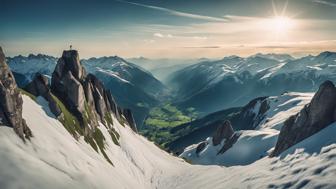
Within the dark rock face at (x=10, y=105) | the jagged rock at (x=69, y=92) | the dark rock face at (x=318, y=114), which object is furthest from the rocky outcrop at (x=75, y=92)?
the dark rock face at (x=318, y=114)

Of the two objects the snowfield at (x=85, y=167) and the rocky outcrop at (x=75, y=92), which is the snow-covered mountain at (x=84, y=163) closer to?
the snowfield at (x=85, y=167)

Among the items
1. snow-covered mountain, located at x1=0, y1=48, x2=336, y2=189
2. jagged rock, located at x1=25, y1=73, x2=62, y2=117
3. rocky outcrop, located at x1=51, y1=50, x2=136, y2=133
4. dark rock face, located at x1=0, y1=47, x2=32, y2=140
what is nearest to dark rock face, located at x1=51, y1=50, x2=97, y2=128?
rocky outcrop, located at x1=51, y1=50, x2=136, y2=133

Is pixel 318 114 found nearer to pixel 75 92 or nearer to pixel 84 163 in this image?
pixel 84 163

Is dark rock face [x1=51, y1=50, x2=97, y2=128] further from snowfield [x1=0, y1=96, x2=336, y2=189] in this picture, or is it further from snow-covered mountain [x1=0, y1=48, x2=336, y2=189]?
snowfield [x1=0, y1=96, x2=336, y2=189]

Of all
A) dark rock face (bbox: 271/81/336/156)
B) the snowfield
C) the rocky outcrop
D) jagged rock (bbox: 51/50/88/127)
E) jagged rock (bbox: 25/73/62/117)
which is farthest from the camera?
the rocky outcrop

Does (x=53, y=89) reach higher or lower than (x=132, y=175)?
higher

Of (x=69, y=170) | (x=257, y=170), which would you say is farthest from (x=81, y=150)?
(x=257, y=170)

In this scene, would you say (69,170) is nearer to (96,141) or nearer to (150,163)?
(96,141)

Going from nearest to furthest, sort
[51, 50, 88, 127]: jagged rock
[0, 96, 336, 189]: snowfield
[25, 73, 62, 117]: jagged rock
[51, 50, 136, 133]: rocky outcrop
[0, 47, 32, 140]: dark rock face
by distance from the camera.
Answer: [0, 96, 336, 189]: snowfield < [0, 47, 32, 140]: dark rock face < [25, 73, 62, 117]: jagged rock < [51, 50, 88, 127]: jagged rock < [51, 50, 136, 133]: rocky outcrop
